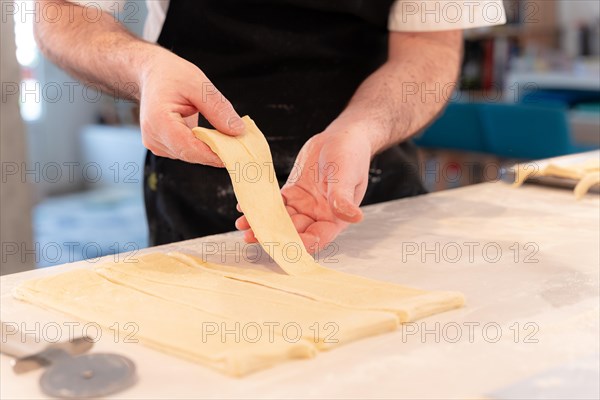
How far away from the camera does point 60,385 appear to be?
759 mm

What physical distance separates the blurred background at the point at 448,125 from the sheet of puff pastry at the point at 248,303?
9.84 feet

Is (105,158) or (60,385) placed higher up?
(60,385)

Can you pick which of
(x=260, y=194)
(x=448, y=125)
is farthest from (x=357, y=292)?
(x=448, y=125)

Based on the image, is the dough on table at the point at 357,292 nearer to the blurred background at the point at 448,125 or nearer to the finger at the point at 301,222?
the finger at the point at 301,222

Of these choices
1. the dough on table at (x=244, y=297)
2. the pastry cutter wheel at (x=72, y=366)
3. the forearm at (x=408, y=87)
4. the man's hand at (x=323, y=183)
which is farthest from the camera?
the forearm at (x=408, y=87)

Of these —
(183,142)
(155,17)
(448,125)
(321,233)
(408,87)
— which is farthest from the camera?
(448,125)

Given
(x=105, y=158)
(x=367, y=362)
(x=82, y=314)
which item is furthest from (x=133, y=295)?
(x=105, y=158)

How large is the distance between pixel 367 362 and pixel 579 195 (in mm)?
985

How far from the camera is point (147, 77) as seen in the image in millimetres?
1225

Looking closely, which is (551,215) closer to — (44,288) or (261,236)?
(261,236)

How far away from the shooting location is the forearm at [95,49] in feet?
4.52

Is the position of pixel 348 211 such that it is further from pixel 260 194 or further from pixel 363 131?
pixel 363 131

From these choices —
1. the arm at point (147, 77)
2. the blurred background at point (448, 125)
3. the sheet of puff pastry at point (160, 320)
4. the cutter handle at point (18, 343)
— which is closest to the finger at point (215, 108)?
the arm at point (147, 77)

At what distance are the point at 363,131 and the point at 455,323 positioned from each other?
512mm
